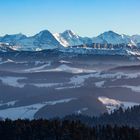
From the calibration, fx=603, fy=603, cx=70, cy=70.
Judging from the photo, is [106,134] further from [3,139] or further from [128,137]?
[3,139]

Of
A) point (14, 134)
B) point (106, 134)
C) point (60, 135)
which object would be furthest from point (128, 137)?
point (14, 134)

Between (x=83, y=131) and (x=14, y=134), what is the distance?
1376 cm

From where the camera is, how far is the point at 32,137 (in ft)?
383

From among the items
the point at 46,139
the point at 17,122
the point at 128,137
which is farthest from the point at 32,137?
the point at 128,137

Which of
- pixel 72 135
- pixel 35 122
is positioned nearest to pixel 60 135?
pixel 72 135

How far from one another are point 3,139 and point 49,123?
10839 millimetres

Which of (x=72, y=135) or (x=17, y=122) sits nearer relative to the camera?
(x=72, y=135)

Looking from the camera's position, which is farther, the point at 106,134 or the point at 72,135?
the point at 106,134

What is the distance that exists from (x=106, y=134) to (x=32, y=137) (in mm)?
16376

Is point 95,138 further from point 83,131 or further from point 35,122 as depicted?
point 35,122

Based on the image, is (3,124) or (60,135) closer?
(60,135)

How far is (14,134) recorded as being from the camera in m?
118

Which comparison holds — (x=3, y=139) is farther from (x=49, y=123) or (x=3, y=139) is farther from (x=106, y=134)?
(x=106, y=134)

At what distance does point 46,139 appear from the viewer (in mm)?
116688
